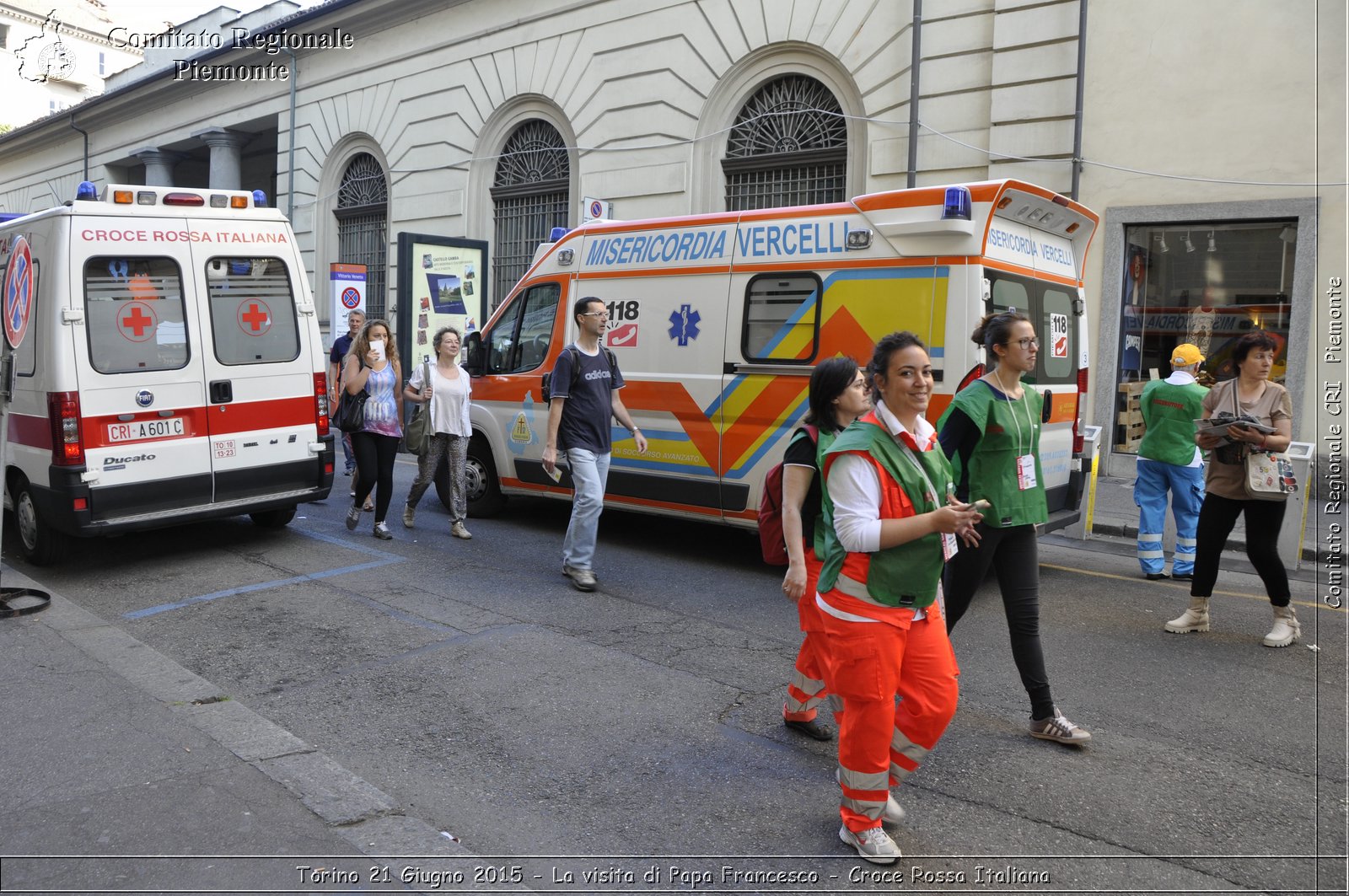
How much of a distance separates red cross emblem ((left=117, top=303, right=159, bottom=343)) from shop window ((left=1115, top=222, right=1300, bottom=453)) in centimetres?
1009

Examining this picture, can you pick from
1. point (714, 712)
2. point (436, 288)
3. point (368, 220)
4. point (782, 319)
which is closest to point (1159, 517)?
point (782, 319)

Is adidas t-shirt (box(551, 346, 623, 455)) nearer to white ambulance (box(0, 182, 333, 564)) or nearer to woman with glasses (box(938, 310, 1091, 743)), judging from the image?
white ambulance (box(0, 182, 333, 564))

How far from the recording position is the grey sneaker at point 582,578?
6.81m

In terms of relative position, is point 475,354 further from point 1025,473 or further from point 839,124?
point 839,124

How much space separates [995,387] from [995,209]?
2666 mm

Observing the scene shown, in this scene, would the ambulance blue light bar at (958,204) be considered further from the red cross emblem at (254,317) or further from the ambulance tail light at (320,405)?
the red cross emblem at (254,317)

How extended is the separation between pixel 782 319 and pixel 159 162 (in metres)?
28.2

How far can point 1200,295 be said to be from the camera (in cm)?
1204

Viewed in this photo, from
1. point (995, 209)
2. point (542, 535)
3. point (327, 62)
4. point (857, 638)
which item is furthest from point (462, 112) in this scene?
point (857, 638)

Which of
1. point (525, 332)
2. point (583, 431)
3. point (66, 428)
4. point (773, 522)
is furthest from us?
point (525, 332)

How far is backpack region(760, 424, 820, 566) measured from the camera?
4.08 metres

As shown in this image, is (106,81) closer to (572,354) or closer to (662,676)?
(572,354)

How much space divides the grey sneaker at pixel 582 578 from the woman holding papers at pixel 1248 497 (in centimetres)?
343

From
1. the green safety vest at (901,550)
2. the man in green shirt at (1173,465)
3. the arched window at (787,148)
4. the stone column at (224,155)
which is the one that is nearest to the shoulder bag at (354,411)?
the man in green shirt at (1173,465)
